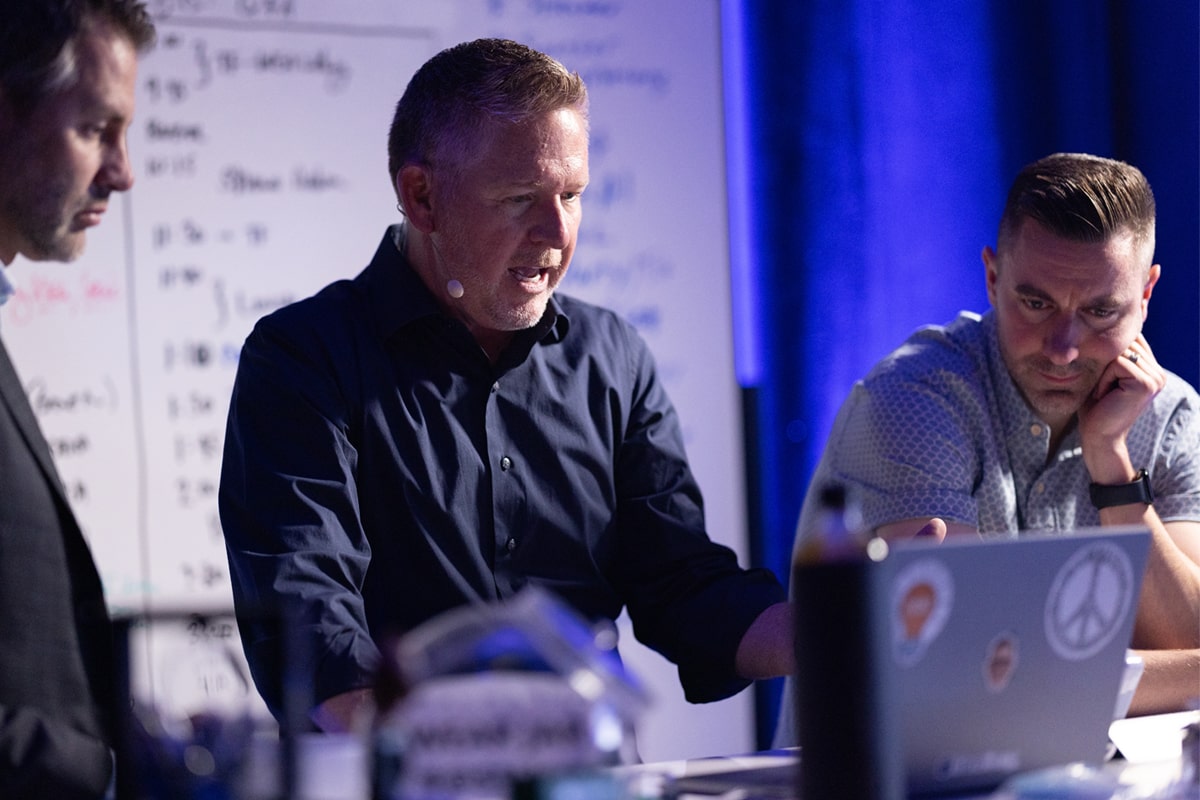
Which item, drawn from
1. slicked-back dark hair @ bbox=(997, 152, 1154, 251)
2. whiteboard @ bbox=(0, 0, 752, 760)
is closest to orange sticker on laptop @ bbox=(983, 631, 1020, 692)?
slicked-back dark hair @ bbox=(997, 152, 1154, 251)

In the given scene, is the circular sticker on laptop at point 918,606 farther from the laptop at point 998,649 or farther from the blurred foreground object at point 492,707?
the blurred foreground object at point 492,707

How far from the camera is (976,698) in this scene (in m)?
0.99

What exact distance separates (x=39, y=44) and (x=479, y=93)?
0.68 metres

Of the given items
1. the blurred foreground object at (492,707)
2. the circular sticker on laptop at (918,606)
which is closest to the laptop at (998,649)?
the circular sticker on laptop at (918,606)

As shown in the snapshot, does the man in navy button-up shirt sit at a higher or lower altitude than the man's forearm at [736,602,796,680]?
higher

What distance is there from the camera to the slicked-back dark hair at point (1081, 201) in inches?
80.0

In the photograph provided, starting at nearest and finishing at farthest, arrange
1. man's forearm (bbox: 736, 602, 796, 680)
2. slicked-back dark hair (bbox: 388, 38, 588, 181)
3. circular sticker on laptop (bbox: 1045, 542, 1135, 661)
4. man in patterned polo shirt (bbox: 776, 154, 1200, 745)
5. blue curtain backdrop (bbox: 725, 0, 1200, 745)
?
circular sticker on laptop (bbox: 1045, 542, 1135, 661)
man's forearm (bbox: 736, 602, 796, 680)
slicked-back dark hair (bbox: 388, 38, 588, 181)
man in patterned polo shirt (bbox: 776, 154, 1200, 745)
blue curtain backdrop (bbox: 725, 0, 1200, 745)

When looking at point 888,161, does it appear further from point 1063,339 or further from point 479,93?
point 479,93

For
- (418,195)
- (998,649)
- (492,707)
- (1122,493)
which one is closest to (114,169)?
(418,195)

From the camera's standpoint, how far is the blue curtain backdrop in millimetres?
3141

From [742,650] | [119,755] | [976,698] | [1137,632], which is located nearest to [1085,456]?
[1137,632]

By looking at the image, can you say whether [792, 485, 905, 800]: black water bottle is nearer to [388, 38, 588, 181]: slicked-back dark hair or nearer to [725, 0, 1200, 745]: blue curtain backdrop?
[388, 38, 588, 181]: slicked-back dark hair

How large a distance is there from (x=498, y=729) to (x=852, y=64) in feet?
8.73

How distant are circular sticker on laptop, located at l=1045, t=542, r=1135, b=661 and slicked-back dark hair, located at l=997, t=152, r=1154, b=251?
1090 mm
